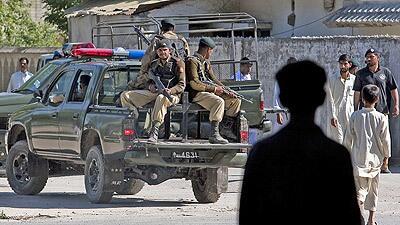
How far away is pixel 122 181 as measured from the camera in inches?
542

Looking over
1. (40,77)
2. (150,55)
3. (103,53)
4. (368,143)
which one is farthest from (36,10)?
(368,143)

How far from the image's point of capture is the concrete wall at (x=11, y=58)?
27.1 meters

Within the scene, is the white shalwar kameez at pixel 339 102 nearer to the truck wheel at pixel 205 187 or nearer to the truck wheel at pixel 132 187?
the truck wheel at pixel 205 187

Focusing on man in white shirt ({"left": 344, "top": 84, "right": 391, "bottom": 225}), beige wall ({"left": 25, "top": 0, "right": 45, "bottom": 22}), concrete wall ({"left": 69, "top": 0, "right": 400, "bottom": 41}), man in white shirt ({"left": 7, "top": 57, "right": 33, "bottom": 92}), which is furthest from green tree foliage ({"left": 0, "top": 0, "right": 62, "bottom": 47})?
man in white shirt ({"left": 344, "top": 84, "right": 391, "bottom": 225})

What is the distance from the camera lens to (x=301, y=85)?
17.9 ft

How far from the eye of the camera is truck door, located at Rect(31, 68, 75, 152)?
14961 millimetres

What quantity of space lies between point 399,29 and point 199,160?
8.86 meters

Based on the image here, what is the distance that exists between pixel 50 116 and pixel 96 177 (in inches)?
57.7

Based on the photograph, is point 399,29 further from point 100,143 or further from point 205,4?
point 100,143

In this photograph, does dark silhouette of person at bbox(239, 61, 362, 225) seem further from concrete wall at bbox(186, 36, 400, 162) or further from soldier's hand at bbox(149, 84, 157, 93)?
concrete wall at bbox(186, 36, 400, 162)

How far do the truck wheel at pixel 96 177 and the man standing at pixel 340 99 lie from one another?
10.3 feet

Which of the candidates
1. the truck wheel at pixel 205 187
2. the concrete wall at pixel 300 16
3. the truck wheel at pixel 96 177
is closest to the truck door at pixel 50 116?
the truck wheel at pixel 96 177

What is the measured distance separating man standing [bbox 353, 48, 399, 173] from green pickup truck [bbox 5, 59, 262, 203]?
2500mm

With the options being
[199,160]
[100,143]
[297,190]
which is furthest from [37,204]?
[297,190]
